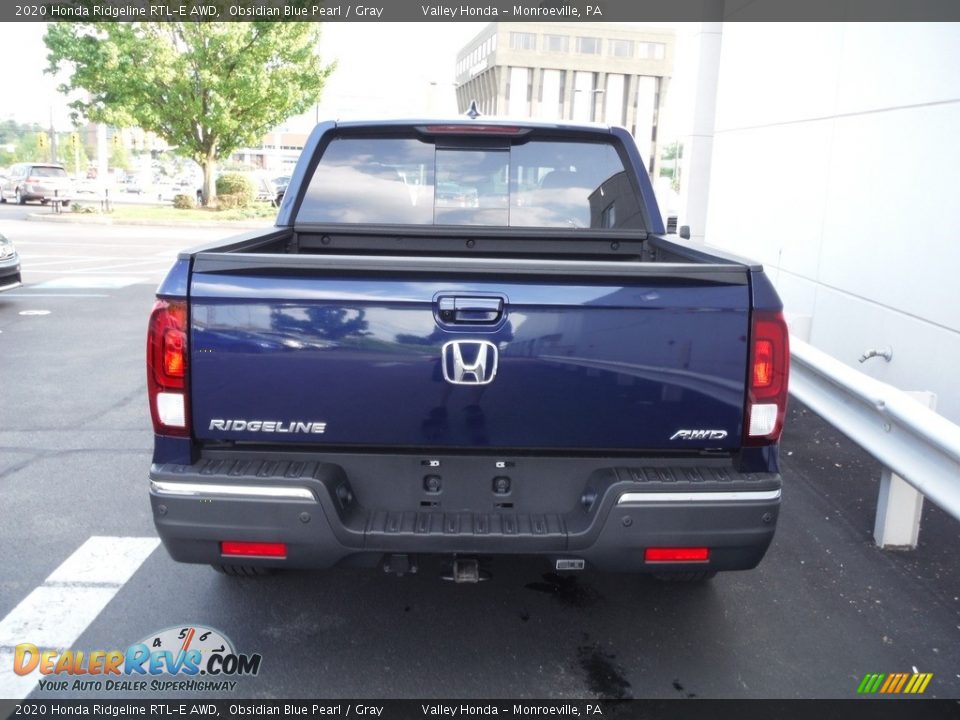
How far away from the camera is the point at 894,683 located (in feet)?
10.5

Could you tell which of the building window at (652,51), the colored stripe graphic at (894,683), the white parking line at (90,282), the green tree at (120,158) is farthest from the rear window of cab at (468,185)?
the green tree at (120,158)

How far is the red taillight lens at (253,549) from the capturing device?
2.88m

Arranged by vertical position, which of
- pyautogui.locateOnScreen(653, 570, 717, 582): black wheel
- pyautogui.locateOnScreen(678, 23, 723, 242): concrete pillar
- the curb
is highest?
pyautogui.locateOnScreen(678, 23, 723, 242): concrete pillar

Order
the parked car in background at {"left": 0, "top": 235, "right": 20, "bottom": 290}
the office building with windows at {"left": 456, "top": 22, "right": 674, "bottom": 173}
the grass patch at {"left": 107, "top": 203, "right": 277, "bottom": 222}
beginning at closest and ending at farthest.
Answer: the parked car in background at {"left": 0, "top": 235, "right": 20, "bottom": 290} → the grass patch at {"left": 107, "top": 203, "right": 277, "bottom": 222} → the office building with windows at {"left": 456, "top": 22, "right": 674, "bottom": 173}

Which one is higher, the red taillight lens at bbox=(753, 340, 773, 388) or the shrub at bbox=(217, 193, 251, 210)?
the red taillight lens at bbox=(753, 340, 773, 388)

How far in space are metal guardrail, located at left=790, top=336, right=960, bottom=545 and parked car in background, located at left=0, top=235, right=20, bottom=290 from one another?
1030cm

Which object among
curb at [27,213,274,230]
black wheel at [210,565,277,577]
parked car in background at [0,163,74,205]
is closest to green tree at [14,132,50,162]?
parked car in background at [0,163,74,205]

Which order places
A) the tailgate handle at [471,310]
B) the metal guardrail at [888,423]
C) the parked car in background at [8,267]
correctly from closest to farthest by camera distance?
the tailgate handle at [471,310]
the metal guardrail at [888,423]
the parked car in background at [8,267]

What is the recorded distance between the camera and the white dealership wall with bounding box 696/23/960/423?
593 centimetres

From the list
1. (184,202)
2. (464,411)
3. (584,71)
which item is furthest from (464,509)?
(584,71)

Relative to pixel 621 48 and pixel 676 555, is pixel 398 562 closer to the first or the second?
pixel 676 555

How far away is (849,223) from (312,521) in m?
6.25

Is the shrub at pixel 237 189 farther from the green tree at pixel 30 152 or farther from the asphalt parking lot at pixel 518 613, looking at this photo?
the green tree at pixel 30 152

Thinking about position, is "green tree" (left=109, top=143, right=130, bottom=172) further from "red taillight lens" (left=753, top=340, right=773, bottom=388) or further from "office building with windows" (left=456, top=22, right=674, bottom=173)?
"red taillight lens" (left=753, top=340, right=773, bottom=388)
